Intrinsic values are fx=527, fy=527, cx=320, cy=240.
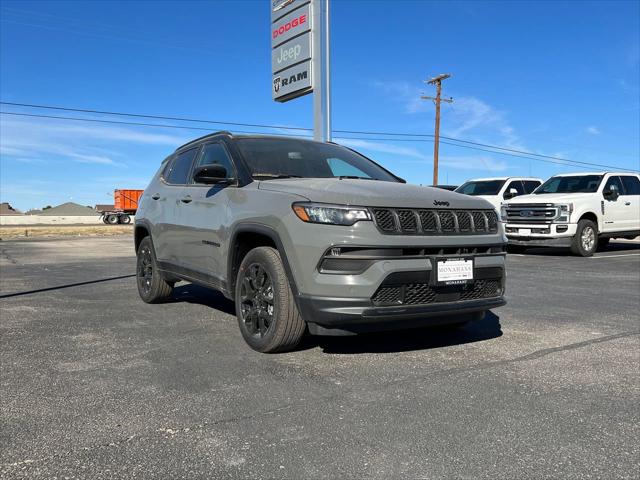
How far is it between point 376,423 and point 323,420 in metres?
0.29

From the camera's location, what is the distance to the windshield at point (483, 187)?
16234 millimetres

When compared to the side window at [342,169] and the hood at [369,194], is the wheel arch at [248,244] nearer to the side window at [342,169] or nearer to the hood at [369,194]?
the hood at [369,194]

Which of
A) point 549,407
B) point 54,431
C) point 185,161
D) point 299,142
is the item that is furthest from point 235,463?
point 185,161

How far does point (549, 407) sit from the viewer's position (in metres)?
3.10

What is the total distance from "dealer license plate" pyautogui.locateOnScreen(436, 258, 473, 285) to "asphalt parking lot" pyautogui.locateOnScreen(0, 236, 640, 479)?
634mm

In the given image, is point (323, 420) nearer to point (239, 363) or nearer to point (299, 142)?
point (239, 363)

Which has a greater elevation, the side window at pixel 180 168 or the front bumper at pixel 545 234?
the side window at pixel 180 168

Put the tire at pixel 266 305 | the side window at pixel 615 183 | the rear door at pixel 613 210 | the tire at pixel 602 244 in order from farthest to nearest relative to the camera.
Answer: the tire at pixel 602 244 → the side window at pixel 615 183 → the rear door at pixel 613 210 → the tire at pixel 266 305

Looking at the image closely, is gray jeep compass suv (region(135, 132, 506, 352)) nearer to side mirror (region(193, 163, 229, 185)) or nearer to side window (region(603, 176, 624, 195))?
side mirror (region(193, 163, 229, 185))

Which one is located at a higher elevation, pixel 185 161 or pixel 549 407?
pixel 185 161

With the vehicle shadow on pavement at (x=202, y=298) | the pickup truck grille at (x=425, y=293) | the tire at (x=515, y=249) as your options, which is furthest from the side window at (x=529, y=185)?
the pickup truck grille at (x=425, y=293)

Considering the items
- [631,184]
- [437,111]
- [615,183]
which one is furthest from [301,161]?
[437,111]

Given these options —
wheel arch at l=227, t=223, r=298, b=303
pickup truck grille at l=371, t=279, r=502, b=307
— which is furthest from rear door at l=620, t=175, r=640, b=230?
wheel arch at l=227, t=223, r=298, b=303

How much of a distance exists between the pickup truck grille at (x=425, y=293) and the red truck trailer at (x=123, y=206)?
4699 centimetres
